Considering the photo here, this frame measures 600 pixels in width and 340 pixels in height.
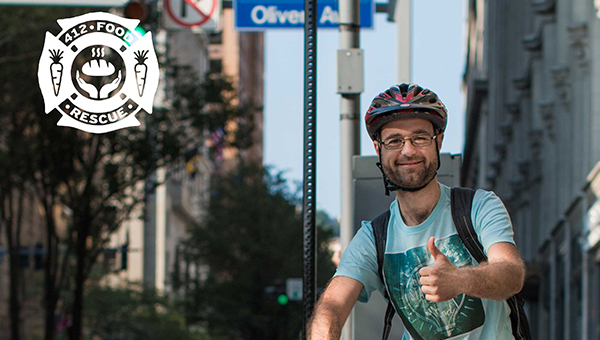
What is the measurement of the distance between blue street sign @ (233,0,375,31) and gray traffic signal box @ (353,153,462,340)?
2.10 metres

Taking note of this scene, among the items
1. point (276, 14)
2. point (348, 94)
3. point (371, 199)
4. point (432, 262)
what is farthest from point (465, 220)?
point (276, 14)

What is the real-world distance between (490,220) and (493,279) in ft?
1.11

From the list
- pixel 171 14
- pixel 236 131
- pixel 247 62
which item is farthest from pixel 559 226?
pixel 247 62

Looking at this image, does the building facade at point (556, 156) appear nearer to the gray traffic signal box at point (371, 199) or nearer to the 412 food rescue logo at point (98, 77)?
the gray traffic signal box at point (371, 199)

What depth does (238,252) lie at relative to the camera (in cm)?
5066

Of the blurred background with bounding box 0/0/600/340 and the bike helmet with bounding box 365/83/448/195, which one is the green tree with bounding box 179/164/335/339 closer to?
the blurred background with bounding box 0/0/600/340

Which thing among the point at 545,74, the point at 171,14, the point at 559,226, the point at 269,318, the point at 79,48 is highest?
the point at 545,74

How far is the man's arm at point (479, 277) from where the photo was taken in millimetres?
3055

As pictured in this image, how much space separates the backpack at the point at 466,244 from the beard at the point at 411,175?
16 centimetres

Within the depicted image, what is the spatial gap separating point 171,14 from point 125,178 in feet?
59.2

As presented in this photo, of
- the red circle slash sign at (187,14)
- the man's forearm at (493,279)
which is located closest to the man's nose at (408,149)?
the man's forearm at (493,279)

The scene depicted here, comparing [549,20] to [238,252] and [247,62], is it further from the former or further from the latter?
[247,62]

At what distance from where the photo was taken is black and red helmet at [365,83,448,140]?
3633mm

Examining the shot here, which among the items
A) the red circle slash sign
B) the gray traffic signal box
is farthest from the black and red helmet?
the red circle slash sign
